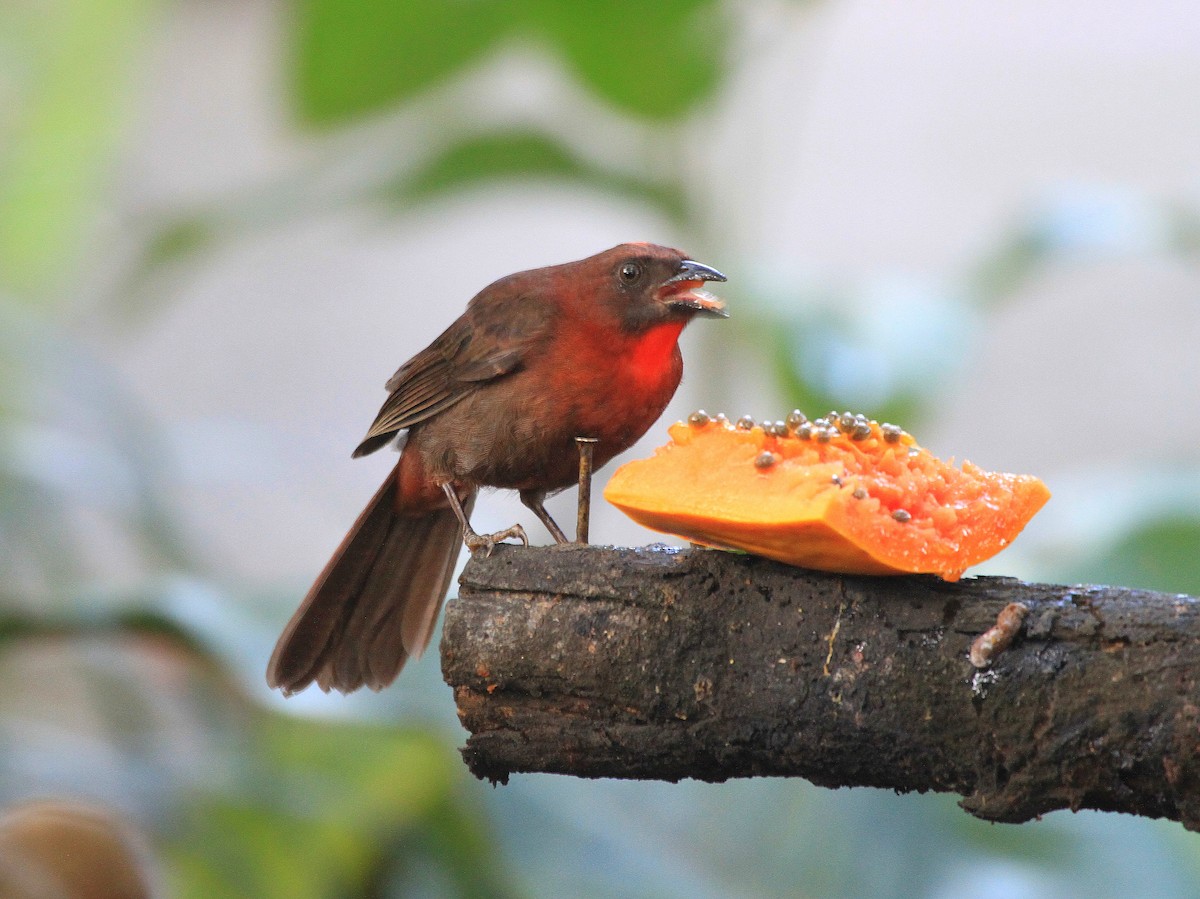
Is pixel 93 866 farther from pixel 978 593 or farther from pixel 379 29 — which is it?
pixel 379 29

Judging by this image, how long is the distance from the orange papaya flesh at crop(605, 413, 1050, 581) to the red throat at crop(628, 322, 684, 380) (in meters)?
0.24

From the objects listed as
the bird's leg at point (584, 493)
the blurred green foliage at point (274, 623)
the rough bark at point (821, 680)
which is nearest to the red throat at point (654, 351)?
the bird's leg at point (584, 493)

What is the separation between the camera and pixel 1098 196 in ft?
10.6

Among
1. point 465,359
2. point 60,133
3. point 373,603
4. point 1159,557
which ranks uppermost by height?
point 60,133

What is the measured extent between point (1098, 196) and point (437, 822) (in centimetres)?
219

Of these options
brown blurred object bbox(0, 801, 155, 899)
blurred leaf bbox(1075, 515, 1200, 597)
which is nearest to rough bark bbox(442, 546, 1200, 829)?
brown blurred object bbox(0, 801, 155, 899)

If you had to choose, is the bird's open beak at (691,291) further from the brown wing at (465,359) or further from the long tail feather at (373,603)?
the long tail feather at (373,603)

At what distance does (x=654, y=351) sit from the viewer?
1.82m

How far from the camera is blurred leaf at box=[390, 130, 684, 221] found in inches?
131

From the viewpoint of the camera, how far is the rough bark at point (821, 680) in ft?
4.17

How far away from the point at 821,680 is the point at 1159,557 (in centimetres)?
164

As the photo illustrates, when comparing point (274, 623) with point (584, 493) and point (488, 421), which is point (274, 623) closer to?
point (488, 421)

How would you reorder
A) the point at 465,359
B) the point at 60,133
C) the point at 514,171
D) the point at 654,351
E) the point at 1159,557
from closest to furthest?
the point at 654,351
the point at 465,359
the point at 1159,557
the point at 514,171
the point at 60,133

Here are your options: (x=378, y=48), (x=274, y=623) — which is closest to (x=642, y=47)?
(x=378, y=48)
